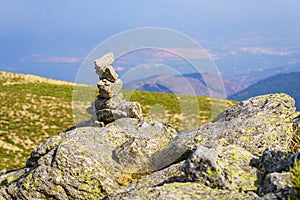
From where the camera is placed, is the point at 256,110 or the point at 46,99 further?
the point at 46,99

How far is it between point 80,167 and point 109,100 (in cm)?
1457

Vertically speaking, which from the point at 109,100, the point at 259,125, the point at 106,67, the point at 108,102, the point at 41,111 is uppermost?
the point at 106,67

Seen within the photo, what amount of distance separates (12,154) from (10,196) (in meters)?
26.5

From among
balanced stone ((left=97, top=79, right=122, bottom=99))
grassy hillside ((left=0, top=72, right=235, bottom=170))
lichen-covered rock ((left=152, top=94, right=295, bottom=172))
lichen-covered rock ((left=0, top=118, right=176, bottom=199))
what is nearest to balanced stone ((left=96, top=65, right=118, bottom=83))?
balanced stone ((left=97, top=79, right=122, bottom=99))

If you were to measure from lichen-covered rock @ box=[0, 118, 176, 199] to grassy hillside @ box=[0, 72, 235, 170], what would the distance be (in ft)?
74.9

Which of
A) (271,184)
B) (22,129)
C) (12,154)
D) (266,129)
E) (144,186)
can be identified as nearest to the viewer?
(271,184)

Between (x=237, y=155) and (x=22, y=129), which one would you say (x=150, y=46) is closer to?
(x=237, y=155)

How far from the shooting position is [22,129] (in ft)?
159

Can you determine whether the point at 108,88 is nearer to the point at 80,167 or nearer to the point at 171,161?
the point at 80,167

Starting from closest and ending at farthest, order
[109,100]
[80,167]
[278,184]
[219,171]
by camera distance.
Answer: [278,184] → [219,171] → [80,167] → [109,100]

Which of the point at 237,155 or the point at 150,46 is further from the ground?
the point at 150,46

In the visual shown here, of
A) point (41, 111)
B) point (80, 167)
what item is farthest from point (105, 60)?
point (41, 111)

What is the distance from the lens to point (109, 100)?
98.2 feet

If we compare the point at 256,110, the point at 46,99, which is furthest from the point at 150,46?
the point at 46,99
